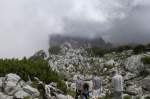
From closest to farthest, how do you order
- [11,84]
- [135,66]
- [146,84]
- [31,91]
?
[31,91] → [11,84] → [146,84] → [135,66]

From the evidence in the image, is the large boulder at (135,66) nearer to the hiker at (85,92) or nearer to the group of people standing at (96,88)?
the group of people standing at (96,88)

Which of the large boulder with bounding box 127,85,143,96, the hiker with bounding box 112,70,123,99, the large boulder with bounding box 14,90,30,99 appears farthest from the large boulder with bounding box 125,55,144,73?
the hiker with bounding box 112,70,123,99

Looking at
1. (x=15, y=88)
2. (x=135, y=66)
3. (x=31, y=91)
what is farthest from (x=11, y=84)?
(x=135, y=66)

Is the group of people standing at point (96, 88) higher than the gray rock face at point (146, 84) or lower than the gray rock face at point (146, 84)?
higher

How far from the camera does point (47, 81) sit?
1580 inches

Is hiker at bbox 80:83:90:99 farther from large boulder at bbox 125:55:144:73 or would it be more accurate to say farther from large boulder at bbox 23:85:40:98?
large boulder at bbox 125:55:144:73

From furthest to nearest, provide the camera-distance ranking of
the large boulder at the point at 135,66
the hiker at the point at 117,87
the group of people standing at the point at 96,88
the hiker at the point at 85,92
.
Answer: the large boulder at the point at 135,66 → the hiker at the point at 85,92 → the group of people standing at the point at 96,88 → the hiker at the point at 117,87

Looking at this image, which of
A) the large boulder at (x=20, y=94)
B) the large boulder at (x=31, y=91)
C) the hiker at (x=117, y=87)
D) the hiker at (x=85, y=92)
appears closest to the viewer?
the hiker at (x=117, y=87)

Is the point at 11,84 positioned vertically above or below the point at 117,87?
above

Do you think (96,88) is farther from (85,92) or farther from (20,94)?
(20,94)

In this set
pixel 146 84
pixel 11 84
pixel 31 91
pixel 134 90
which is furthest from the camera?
pixel 146 84

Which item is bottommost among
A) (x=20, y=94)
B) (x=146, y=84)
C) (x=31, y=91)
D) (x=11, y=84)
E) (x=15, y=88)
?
(x=146, y=84)

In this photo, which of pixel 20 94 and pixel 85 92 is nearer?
pixel 85 92

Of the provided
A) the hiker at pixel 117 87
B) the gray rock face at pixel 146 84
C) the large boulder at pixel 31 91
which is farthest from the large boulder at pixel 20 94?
the gray rock face at pixel 146 84
